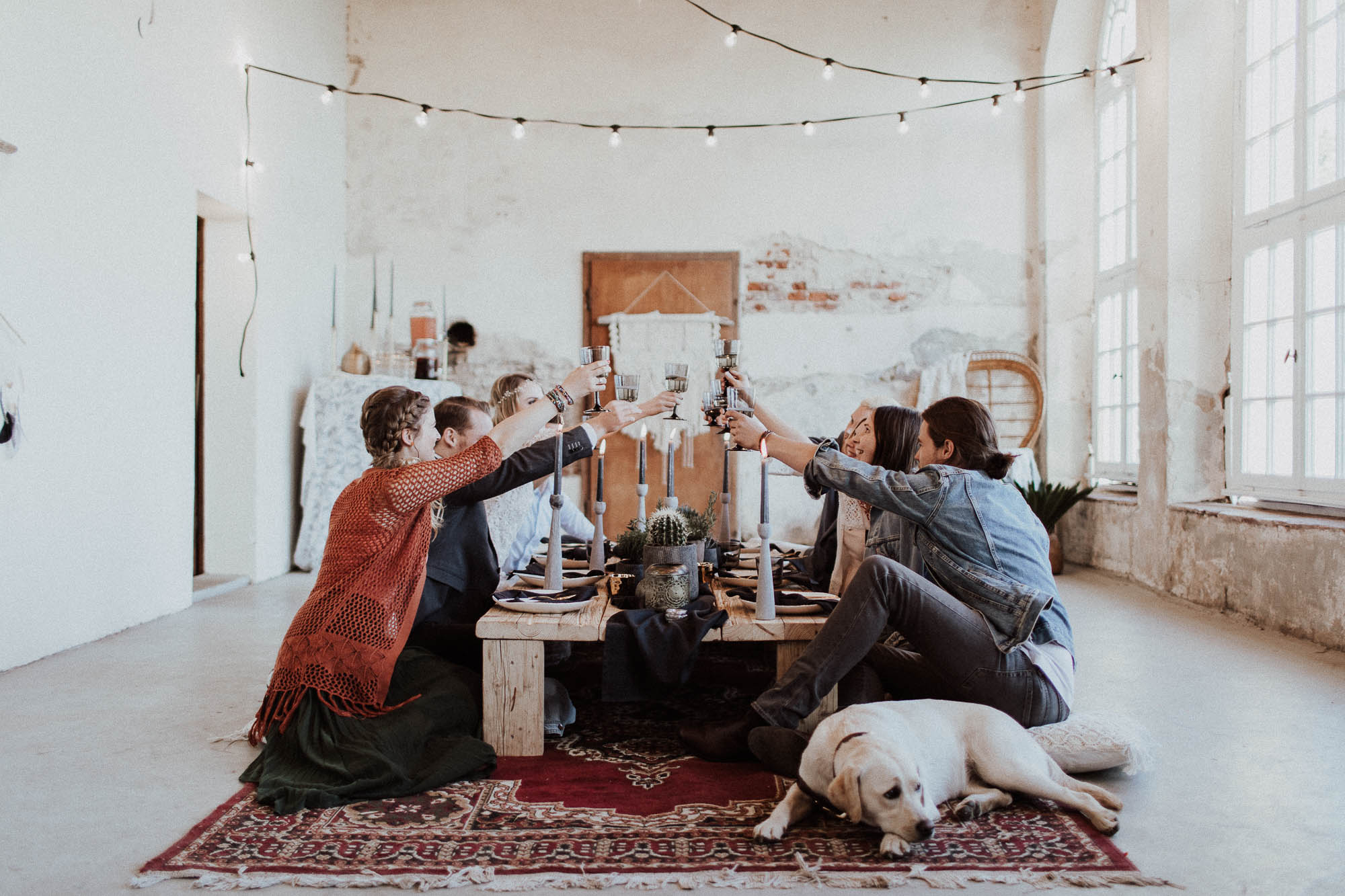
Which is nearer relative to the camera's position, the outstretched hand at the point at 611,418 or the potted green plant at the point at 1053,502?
the outstretched hand at the point at 611,418

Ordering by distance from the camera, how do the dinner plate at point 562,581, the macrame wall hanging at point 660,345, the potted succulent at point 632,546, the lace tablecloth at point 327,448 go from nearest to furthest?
the dinner plate at point 562,581 → the potted succulent at point 632,546 → the lace tablecloth at point 327,448 → the macrame wall hanging at point 660,345

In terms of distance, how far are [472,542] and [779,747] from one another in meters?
1.11

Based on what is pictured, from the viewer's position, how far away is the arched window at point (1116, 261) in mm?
6051

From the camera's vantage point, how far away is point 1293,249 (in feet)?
14.1

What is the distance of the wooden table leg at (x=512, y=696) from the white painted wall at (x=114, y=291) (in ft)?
7.30

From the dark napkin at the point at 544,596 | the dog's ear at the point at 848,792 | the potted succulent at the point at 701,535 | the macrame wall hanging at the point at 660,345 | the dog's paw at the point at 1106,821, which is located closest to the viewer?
the dog's ear at the point at 848,792

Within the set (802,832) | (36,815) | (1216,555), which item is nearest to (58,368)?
(36,815)

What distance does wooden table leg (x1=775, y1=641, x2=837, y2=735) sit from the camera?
2.34 meters

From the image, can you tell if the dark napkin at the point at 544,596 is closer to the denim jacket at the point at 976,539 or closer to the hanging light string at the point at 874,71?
the denim jacket at the point at 976,539

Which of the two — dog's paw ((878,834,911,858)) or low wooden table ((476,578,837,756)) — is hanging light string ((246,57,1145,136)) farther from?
dog's paw ((878,834,911,858))

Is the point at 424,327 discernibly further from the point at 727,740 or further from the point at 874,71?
the point at 727,740

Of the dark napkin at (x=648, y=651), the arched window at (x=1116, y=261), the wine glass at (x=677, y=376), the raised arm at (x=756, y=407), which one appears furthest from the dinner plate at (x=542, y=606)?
the arched window at (x=1116, y=261)

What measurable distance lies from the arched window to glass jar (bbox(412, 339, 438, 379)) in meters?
4.70

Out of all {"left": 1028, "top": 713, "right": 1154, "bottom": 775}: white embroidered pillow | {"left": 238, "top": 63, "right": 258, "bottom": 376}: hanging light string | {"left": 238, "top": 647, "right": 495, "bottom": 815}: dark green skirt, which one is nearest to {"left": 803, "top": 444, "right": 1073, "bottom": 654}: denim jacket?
{"left": 1028, "top": 713, "right": 1154, "bottom": 775}: white embroidered pillow
